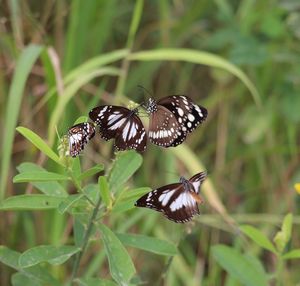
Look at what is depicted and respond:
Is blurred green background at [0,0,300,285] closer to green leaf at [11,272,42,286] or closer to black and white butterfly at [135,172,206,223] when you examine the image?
green leaf at [11,272,42,286]

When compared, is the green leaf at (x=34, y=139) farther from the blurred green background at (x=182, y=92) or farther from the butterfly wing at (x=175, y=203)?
the blurred green background at (x=182, y=92)

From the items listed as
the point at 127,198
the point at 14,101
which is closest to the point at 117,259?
the point at 127,198

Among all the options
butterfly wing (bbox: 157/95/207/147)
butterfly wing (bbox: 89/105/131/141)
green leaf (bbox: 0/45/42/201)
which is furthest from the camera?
green leaf (bbox: 0/45/42/201)

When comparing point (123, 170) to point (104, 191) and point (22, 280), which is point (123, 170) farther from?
point (22, 280)

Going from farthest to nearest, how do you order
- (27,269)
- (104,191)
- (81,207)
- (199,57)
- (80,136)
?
(199,57)
(27,269)
(81,207)
(104,191)
(80,136)

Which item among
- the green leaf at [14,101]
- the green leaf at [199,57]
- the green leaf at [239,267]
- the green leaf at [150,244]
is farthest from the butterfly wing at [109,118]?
the green leaf at [199,57]

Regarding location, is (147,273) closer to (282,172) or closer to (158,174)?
(158,174)

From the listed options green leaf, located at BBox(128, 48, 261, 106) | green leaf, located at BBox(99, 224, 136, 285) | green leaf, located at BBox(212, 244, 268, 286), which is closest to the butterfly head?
green leaf, located at BBox(99, 224, 136, 285)

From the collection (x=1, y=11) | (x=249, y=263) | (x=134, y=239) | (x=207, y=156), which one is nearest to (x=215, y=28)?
(x=207, y=156)
